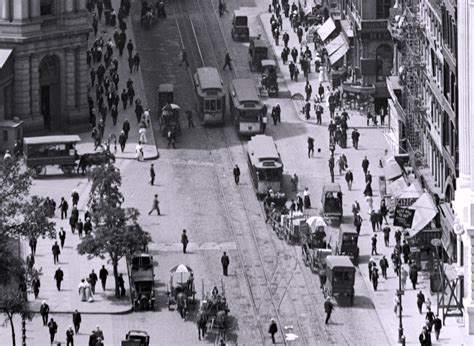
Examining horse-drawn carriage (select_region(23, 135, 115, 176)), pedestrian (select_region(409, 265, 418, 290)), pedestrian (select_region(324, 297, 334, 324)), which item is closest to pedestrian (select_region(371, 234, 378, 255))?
pedestrian (select_region(409, 265, 418, 290))

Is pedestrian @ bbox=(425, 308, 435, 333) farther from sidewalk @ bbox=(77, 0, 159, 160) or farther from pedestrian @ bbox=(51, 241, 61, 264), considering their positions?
sidewalk @ bbox=(77, 0, 159, 160)

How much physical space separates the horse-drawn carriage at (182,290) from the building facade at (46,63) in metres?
41.1

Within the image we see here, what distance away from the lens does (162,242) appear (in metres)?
154

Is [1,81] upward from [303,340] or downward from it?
upward

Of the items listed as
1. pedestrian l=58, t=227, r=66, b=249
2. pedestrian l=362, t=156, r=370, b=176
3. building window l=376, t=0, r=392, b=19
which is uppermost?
building window l=376, t=0, r=392, b=19

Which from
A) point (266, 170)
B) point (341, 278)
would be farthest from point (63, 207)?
point (341, 278)

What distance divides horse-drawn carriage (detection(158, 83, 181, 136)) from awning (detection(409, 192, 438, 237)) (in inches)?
1319

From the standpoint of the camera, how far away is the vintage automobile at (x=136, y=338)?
130m

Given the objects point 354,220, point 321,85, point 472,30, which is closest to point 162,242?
point 354,220

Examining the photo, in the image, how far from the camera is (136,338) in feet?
430

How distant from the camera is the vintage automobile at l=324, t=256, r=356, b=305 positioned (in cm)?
14025

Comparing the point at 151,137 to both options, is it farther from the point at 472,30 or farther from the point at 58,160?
the point at 472,30

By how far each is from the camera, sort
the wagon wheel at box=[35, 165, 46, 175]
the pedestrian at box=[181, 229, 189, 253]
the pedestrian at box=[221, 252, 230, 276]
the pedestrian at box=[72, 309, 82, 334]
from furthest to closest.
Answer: the wagon wheel at box=[35, 165, 46, 175] < the pedestrian at box=[181, 229, 189, 253] < the pedestrian at box=[221, 252, 230, 276] < the pedestrian at box=[72, 309, 82, 334]

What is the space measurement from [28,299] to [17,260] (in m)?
14.4
